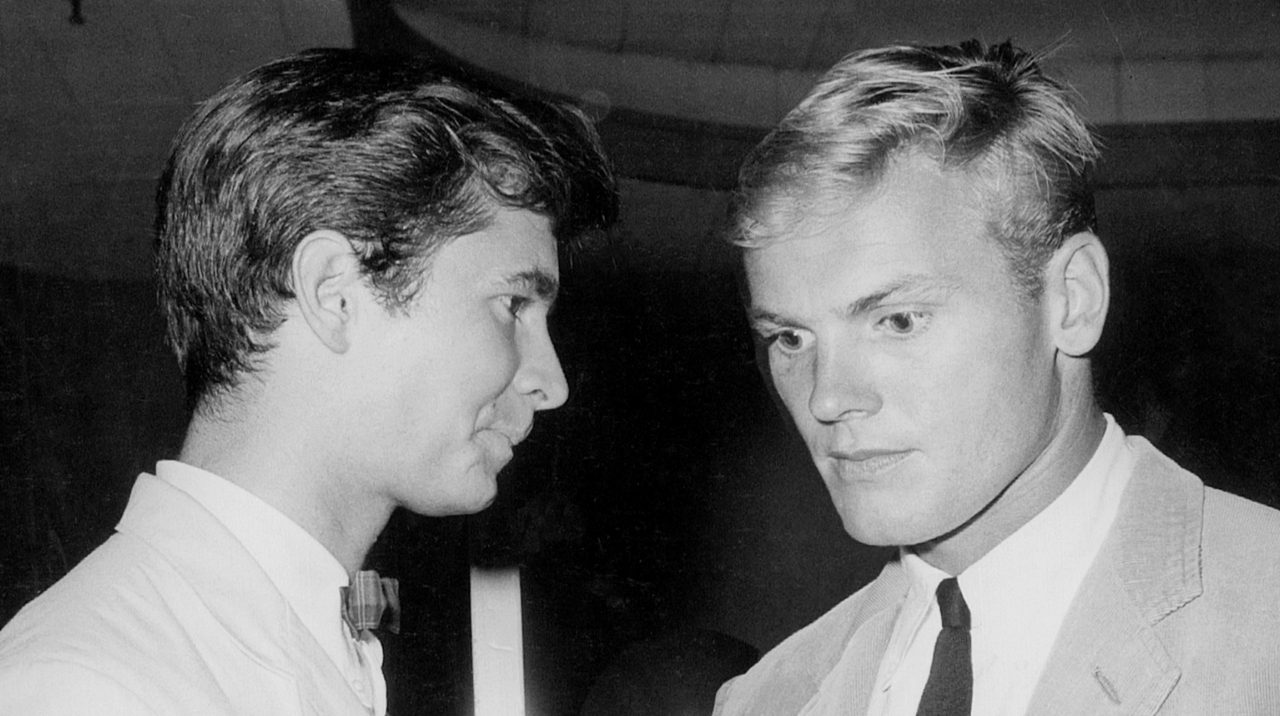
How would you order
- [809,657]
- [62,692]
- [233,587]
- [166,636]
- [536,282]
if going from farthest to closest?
[809,657], [536,282], [233,587], [166,636], [62,692]

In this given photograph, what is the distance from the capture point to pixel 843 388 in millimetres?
1672

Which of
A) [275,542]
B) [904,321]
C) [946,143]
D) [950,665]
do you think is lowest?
[950,665]

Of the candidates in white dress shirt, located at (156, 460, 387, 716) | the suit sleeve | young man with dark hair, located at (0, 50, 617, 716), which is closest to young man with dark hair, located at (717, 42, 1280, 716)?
young man with dark hair, located at (0, 50, 617, 716)

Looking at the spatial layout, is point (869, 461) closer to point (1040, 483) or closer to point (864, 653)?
point (1040, 483)

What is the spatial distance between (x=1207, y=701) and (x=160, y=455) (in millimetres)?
2284

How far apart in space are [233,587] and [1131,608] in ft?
3.64

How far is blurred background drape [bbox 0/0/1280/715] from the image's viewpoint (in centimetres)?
287

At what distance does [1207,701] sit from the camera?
145cm

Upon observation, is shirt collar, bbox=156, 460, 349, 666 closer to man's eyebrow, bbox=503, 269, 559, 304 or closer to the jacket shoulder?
man's eyebrow, bbox=503, 269, 559, 304

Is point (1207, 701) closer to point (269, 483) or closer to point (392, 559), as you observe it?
point (269, 483)

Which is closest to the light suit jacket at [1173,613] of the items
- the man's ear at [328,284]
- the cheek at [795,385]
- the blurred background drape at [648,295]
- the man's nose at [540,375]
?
the cheek at [795,385]

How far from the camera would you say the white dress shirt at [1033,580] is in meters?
1.68

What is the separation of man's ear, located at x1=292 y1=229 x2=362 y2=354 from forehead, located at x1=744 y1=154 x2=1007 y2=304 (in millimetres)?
588

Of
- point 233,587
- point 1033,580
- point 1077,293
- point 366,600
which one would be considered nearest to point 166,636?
point 233,587
